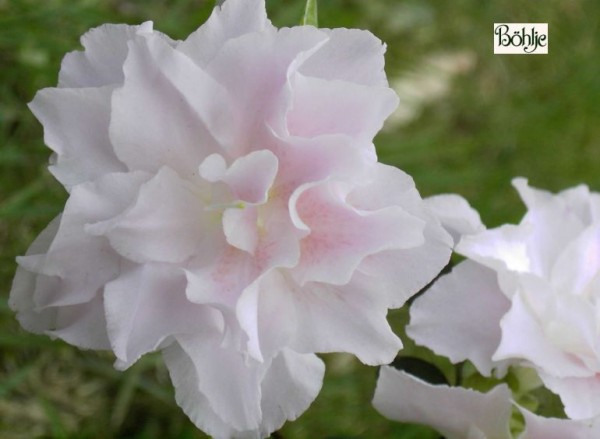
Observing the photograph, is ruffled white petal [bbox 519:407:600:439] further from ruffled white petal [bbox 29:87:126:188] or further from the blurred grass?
ruffled white petal [bbox 29:87:126:188]

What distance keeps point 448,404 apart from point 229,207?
218 mm

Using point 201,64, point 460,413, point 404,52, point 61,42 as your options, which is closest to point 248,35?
point 201,64

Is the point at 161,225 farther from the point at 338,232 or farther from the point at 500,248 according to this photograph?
the point at 500,248

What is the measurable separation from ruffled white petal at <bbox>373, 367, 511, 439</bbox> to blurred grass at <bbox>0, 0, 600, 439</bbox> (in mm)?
127

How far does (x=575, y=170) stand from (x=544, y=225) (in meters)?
1.03

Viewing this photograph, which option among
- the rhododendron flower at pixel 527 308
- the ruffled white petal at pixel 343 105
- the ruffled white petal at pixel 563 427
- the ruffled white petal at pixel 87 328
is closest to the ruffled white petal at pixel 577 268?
the rhododendron flower at pixel 527 308

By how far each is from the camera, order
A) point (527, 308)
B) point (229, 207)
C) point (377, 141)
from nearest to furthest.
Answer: point (229, 207), point (527, 308), point (377, 141)

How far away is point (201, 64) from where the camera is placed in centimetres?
52

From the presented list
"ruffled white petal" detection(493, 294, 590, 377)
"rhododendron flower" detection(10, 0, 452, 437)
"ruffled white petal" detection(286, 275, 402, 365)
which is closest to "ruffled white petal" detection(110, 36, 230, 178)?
"rhododendron flower" detection(10, 0, 452, 437)

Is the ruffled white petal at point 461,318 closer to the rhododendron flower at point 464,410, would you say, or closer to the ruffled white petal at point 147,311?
the rhododendron flower at point 464,410

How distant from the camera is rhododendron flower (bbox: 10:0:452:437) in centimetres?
51

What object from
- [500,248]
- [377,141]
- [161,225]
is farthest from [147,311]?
[377,141]

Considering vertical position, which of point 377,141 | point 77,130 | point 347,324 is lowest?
point 377,141

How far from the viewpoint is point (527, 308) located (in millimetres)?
615
